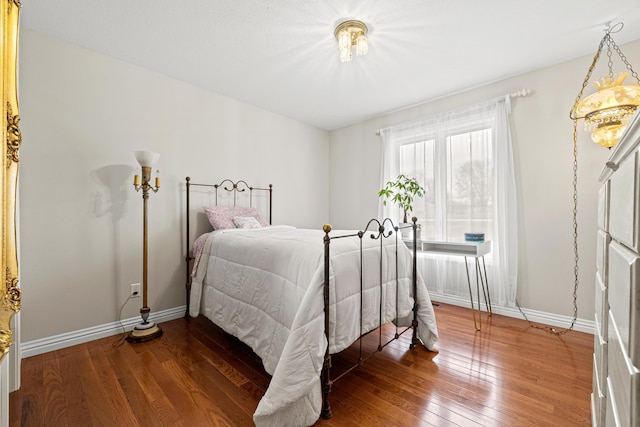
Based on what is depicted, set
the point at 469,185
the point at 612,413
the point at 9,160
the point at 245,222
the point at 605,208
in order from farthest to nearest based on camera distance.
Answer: the point at 469,185 < the point at 245,222 < the point at 605,208 < the point at 9,160 < the point at 612,413

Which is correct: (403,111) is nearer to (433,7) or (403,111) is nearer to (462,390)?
(433,7)

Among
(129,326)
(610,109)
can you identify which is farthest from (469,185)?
(129,326)

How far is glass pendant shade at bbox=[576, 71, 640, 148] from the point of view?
6.61 ft

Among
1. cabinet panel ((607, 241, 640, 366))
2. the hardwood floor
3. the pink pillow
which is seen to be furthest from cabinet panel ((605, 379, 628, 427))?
the pink pillow

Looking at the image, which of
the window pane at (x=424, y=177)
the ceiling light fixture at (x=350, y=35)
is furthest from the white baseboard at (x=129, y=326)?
the ceiling light fixture at (x=350, y=35)

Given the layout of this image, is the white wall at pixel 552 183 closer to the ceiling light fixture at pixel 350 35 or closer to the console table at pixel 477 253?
the console table at pixel 477 253

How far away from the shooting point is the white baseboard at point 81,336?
2131mm

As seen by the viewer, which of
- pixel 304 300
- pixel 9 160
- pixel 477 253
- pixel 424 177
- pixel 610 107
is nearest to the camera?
pixel 9 160

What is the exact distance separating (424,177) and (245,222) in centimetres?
230

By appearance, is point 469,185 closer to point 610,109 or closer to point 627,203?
point 610,109

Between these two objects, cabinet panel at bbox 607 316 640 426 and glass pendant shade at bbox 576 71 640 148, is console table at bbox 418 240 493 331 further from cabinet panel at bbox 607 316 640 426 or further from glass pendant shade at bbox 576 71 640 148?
cabinet panel at bbox 607 316 640 426

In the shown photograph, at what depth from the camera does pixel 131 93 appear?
2.68 m

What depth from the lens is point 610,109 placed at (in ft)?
6.79

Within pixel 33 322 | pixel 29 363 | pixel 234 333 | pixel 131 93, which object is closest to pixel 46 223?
pixel 33 322
